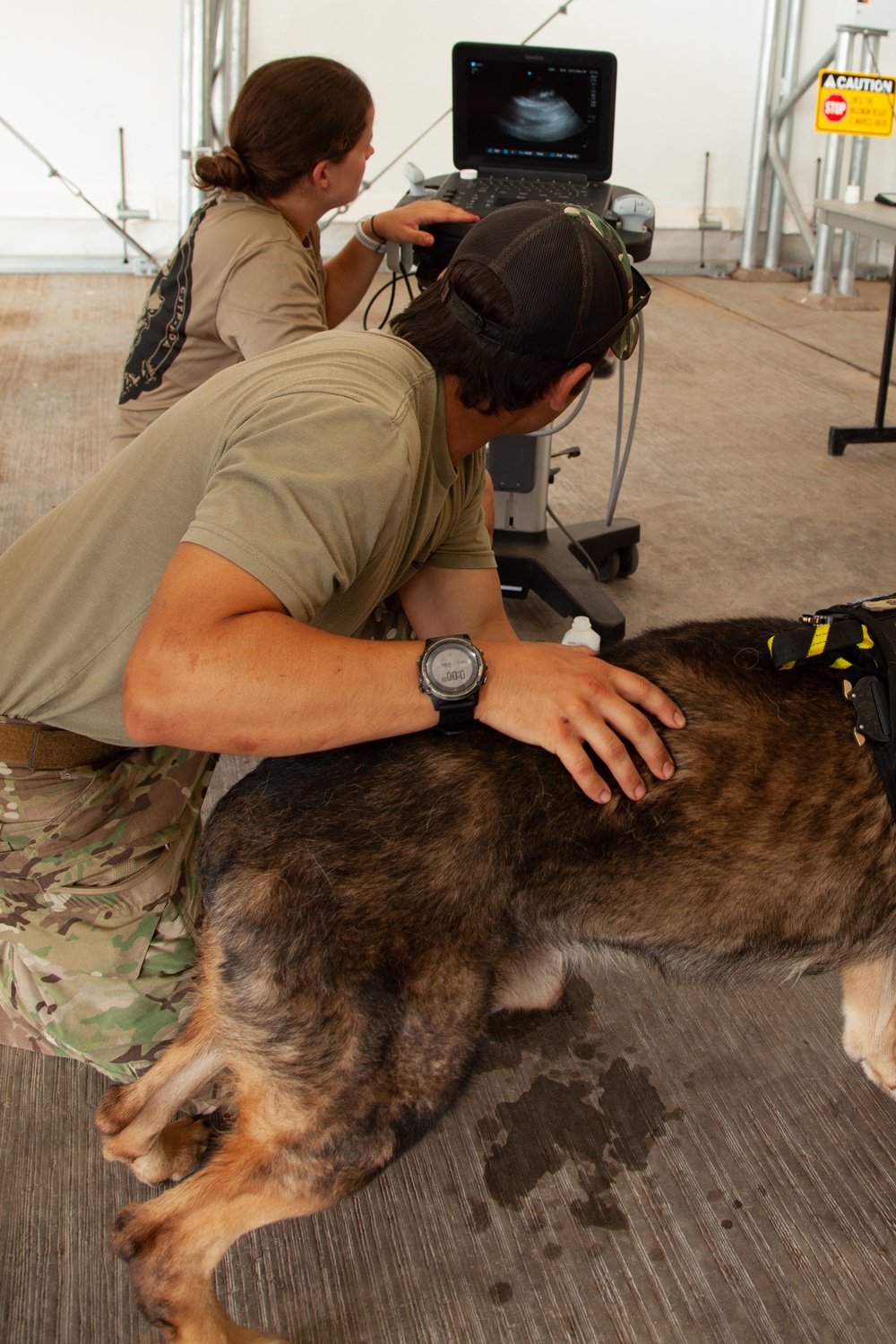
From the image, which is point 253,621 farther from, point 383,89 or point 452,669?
point 383,89

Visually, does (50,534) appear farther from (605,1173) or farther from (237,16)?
(237,16)

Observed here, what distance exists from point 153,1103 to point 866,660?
4.08 ft

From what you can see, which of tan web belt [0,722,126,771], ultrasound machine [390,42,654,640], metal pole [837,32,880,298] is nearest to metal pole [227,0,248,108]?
metal pole [837,32,880,298]

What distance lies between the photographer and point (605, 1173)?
1747 millimetres

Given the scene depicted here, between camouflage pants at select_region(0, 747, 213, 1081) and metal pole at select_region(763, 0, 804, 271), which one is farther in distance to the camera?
metal pole at select_region(763, 0, 804, 271)

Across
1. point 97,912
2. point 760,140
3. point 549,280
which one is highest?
point 760,140

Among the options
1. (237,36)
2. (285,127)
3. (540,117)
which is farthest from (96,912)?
(237,36)

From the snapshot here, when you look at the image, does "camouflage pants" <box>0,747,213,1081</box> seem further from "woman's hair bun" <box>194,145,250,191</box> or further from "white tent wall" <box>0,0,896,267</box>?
"white tent wall" <box>0,0,896,267</box>

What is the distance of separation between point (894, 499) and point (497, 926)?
12.0 ft

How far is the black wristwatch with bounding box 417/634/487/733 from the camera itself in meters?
1.35

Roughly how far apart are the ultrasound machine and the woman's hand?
3 centimetres

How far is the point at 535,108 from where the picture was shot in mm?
3039

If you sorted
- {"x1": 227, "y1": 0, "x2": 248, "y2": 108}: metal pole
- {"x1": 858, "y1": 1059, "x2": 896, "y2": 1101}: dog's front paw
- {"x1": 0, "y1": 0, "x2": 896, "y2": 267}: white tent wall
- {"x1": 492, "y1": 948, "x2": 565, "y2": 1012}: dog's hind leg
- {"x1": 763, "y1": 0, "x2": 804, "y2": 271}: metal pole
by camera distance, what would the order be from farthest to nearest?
1. {"x1": 763, "y1": 0, "x2": 804, "y2": 271}: metal pole
2. {"x1": 0, "y1": 0, "x2": 896, "y2": 267}: white tent wall
3. {"x1": 227, "y1": 0, "x2": 248, "y2": 108}: metal pole
4. {"x1": 858, "y1": 1059, "x2": 896, "y2": 1101}: dog's front paw
5. {"x1": 492, "y1": 948, "x2": 565, "y2": 1012}: dog's hind leg

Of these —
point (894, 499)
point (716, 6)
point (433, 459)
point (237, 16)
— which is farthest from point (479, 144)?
point (716, 6)
